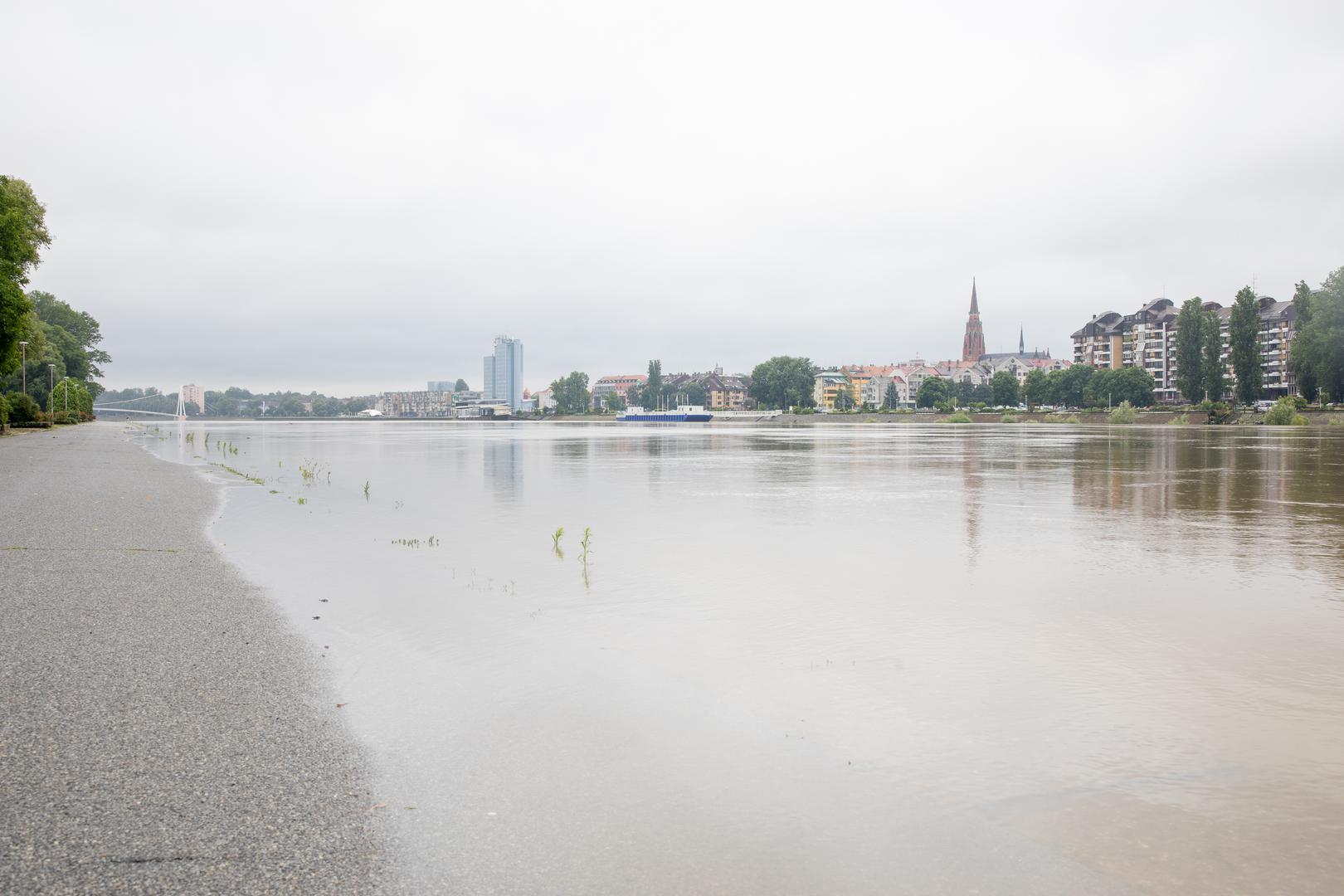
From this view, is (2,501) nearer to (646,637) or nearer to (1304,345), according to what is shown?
(646,637)

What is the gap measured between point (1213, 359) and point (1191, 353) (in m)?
7.15

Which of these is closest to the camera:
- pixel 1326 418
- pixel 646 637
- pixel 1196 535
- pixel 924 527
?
pixel 646 637

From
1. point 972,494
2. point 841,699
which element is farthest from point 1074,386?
point 841,699

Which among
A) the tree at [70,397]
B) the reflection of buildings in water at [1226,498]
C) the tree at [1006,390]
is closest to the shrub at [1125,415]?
the tree at [1006,390]

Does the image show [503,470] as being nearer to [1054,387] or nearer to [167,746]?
[167,746]

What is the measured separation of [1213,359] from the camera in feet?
361

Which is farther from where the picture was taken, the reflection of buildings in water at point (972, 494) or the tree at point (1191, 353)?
the tree at point (1191, 353)

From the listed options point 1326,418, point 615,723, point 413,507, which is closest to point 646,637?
point 615,723

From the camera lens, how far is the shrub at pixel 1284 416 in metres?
92.2

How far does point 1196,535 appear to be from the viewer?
16188 mm

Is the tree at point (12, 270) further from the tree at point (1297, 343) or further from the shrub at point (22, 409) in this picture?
the tree at point (1297, 343)

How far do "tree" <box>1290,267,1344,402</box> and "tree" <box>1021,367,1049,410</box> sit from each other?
248 feet

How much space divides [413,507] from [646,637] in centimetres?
1454

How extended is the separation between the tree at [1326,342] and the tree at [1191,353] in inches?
821
